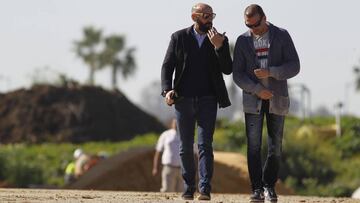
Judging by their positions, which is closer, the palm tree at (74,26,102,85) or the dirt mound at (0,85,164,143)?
the dirt mound at (0,85,164,143)

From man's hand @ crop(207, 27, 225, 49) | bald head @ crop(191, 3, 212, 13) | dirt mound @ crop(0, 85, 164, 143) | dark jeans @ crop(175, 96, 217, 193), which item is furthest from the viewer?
dirt mound @ crop(0, 85, 164, 143)

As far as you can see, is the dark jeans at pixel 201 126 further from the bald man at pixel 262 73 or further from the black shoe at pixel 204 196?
the bald man at pixel 262 73

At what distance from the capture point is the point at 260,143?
36.1 ft

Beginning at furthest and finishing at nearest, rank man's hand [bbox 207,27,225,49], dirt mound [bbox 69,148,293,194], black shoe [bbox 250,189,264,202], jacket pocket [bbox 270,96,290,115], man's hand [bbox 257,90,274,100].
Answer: dirt mound [bbox 69,148,293,194], man's hand [bbox 207,27,225,49], black shoe [bbox 250,189,264,202], jacket pocket [bbox 270,96,290,115], man's hand [bbox 257,90,274,100]

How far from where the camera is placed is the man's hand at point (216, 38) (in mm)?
11070


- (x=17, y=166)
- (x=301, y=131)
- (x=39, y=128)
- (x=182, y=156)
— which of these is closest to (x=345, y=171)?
(x=301, y=131)

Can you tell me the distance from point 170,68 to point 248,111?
0.96 meters

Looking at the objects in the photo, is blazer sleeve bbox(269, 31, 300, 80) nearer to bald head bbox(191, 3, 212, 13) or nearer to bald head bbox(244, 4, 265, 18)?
bald head bbox(244, 4, 265, 18)

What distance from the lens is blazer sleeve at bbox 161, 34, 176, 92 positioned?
37.3 ft

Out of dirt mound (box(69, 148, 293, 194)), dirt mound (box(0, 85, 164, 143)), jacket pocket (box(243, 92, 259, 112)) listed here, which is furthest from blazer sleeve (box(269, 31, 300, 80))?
dirt mound (box(0, 85, 164, 143))

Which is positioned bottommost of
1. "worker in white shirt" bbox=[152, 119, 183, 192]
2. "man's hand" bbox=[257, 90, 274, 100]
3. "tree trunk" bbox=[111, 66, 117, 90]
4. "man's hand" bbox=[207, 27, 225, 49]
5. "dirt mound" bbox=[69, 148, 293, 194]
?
"tree trunk" bbox=[111, 66, 117, 90]

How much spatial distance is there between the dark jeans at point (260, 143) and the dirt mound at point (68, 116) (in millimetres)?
46806

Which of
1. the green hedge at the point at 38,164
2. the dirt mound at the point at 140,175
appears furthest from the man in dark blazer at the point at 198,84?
the green hedge at the point at 38,164

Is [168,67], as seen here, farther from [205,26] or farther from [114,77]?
[114,77]
